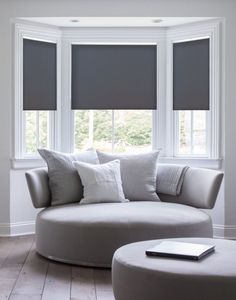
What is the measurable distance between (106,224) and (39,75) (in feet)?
7.47

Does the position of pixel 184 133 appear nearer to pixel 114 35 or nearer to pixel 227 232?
pixel 227 232

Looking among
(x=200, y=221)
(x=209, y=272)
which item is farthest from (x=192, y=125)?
(x=209, y=272)

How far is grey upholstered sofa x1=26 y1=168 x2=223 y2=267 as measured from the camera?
13.7ft

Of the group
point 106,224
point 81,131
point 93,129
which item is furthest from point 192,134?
point 106,224

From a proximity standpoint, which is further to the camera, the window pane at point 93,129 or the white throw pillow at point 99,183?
the window pane at point 93,129

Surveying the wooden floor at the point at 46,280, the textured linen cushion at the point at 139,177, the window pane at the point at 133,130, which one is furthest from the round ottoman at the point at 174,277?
the window pane at the point at 133,130

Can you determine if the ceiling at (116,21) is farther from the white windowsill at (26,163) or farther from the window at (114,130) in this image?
Answer: the white windowsill at (26,163)

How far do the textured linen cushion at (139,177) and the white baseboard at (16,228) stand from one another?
1.28 metres

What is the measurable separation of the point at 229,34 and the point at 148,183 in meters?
1.75

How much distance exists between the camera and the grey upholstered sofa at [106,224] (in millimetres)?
4172

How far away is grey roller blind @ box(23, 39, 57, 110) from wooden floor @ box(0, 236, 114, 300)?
5.85 ft

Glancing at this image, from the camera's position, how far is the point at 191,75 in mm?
5766

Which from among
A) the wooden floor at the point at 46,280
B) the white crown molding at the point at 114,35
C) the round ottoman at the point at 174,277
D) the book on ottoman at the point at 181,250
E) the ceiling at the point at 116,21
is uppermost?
the ceiling at the point at 116,21

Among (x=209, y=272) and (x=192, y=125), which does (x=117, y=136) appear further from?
(x=209, y=272)
